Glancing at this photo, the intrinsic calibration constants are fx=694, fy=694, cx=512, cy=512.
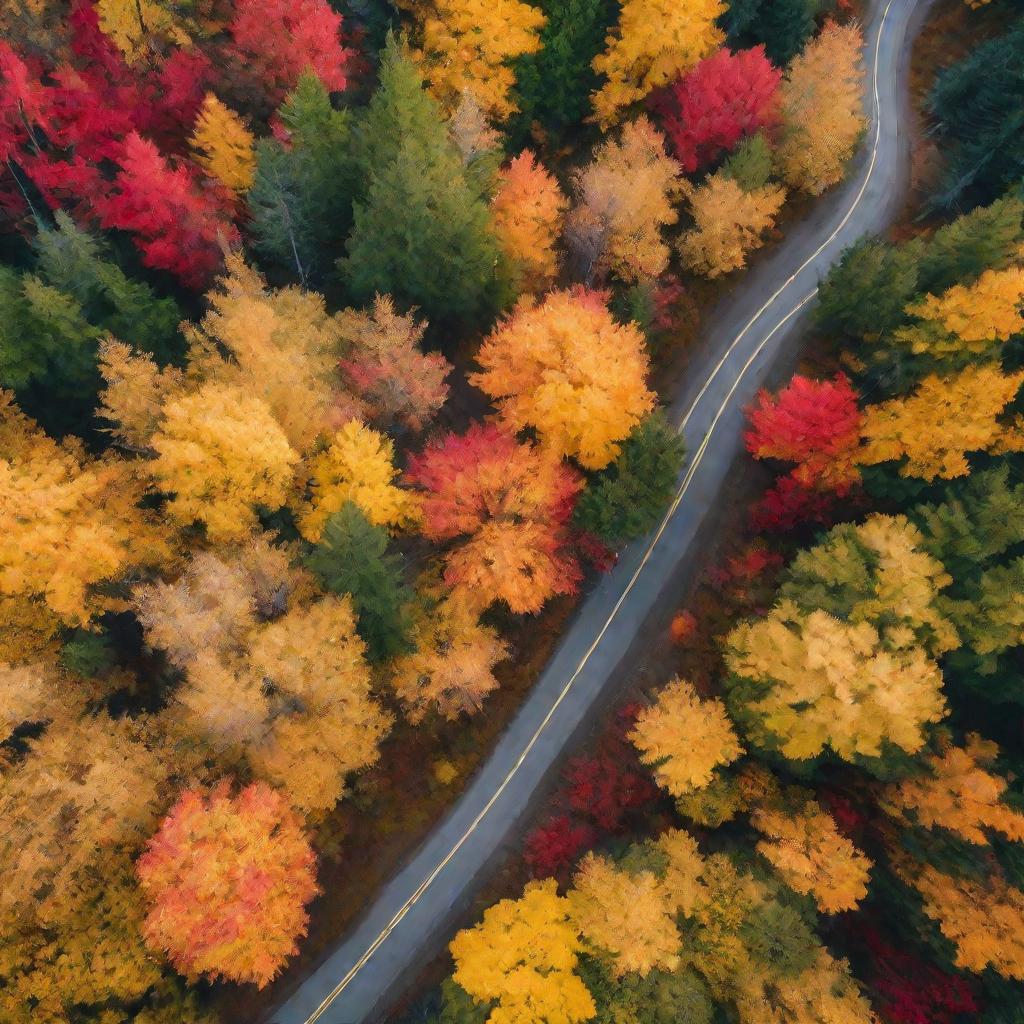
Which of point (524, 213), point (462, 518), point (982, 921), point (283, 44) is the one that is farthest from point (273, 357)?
point (982, 921)

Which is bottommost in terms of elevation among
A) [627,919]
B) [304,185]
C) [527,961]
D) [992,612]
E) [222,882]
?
[992,612]

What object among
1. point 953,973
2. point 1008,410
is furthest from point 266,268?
point 953,973

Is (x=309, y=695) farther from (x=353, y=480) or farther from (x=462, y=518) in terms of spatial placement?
(x=462, y=518)

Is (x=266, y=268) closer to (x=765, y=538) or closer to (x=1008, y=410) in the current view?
(x=765, y=538)

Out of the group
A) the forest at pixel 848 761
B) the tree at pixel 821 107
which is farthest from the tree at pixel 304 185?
the tree at pixel 821 107

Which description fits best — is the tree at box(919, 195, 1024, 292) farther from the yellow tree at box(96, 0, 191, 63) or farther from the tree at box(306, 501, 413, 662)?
the yellow tree at box(96, 0, 191, 63)

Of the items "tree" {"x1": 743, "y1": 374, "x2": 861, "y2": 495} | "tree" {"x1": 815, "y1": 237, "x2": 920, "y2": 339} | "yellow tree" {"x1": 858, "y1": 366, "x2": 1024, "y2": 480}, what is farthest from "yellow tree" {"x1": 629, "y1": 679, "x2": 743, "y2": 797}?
"tree" {"x1": 815, "y1": 237, "x2": 920, "y2": 339}

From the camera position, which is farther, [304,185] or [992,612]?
[304,185]
